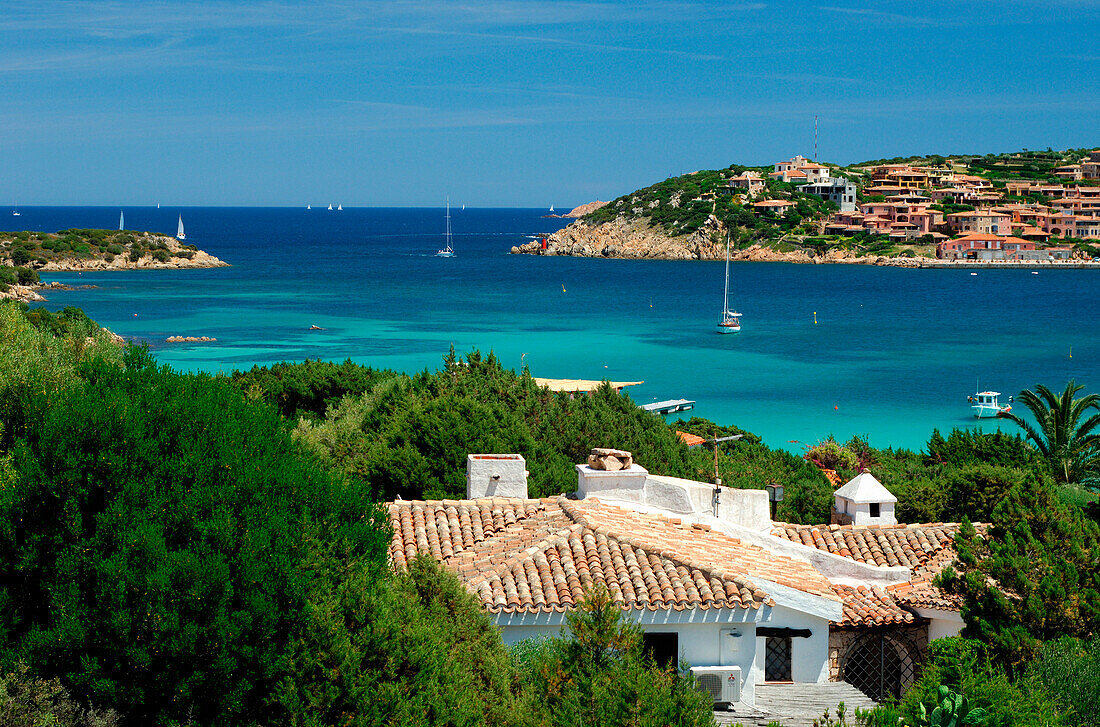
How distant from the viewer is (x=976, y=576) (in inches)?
376

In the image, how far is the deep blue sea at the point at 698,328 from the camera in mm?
52719

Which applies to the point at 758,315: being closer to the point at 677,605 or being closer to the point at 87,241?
the point at 87,241

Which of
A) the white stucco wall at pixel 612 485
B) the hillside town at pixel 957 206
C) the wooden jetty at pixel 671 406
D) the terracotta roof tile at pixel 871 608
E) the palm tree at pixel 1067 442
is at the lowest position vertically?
the wooden jetty at pixel 671 406

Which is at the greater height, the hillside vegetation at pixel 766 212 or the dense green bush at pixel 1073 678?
the hillside vegetation at pixel 766 212

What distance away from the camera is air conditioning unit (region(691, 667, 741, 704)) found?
30.1 ft

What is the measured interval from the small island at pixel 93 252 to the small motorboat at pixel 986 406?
231 feet

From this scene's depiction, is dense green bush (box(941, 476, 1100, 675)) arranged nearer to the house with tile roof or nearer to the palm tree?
the house with tile roof

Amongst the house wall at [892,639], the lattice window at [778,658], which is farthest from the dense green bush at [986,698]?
the house wall at [892,639]

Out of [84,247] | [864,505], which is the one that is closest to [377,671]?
[864,505]

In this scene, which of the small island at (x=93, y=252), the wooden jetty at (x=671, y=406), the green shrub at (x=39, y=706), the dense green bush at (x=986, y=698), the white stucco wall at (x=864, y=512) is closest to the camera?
the green shrub at (x=39, y=706)

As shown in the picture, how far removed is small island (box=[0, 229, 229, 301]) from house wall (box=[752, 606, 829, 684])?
8565cm

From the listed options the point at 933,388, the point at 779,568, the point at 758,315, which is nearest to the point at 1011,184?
the point at 758,315

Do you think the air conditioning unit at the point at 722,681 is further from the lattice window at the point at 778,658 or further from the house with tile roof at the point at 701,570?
the lattice window at the point at 778,658

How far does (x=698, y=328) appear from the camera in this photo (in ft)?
256
